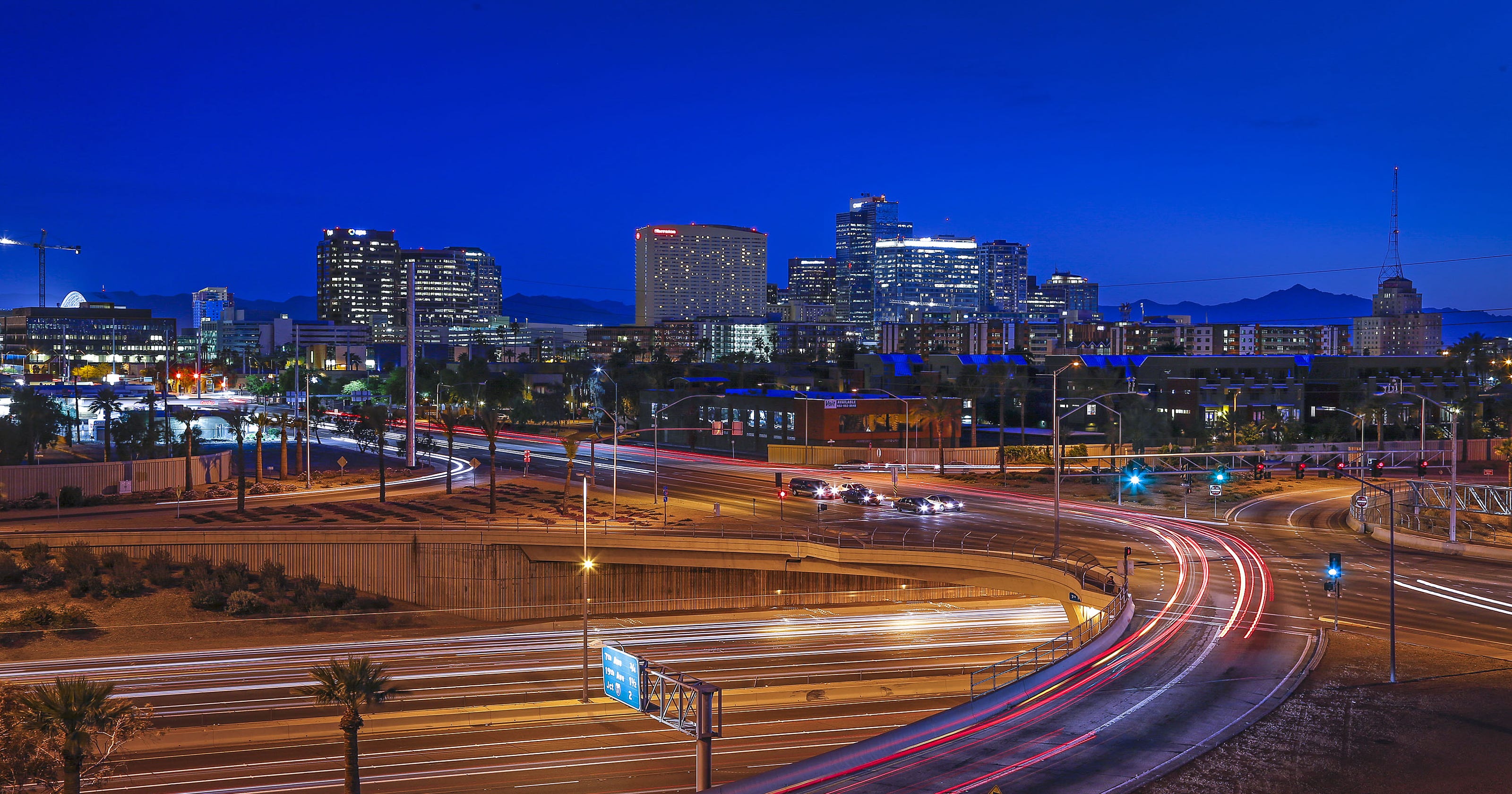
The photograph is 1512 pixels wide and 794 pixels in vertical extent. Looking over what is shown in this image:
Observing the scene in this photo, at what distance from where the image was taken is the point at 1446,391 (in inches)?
4596

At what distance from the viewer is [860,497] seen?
57.6 metres

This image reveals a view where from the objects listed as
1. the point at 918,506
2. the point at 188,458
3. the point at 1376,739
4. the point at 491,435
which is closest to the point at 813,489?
the point at 918,506

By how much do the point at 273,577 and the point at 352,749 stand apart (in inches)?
940

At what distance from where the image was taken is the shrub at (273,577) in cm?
4278

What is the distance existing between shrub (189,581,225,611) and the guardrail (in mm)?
28401

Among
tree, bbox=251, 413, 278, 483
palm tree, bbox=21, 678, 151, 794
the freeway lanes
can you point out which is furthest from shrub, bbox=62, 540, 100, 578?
the freeway lanes

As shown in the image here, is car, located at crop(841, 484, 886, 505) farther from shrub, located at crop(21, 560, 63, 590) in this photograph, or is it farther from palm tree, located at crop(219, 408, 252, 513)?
shrub, located at crop(21, 560, 63, 590)

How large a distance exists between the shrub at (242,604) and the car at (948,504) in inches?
1214

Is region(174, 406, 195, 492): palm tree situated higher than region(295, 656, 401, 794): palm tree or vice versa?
region(174, 406, 195, 492): palm tree

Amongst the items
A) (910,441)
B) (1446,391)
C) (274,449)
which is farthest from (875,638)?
(1446,391)

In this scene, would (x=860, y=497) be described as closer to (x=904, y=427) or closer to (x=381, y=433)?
(x=381, y=433)

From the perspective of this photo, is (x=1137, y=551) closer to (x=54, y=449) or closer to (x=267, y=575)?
(x=267, y=575)

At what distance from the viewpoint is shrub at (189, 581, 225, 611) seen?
134 ft

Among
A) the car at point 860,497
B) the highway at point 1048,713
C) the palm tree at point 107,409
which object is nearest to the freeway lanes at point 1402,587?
the highway at point 1048,713
